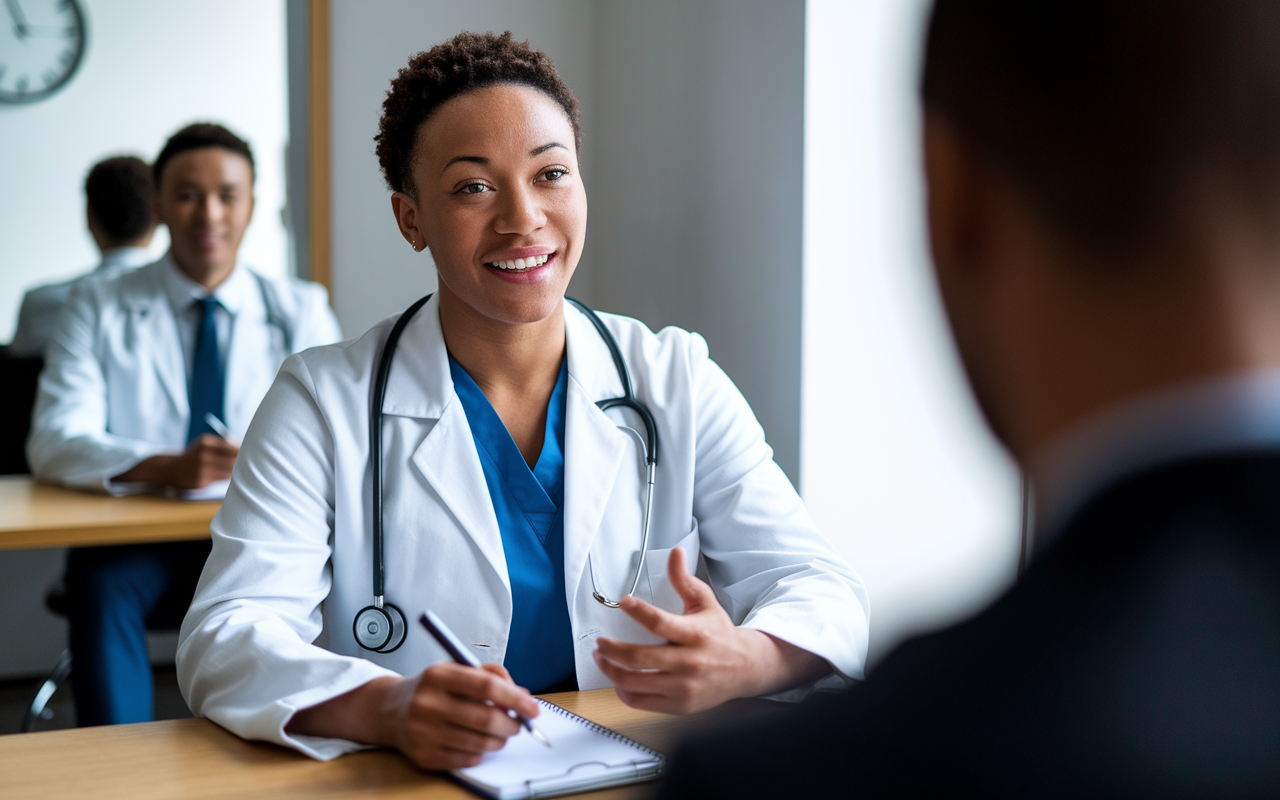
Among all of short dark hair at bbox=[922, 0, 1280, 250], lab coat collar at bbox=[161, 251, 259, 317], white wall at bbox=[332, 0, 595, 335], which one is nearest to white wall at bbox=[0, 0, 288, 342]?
white wall at bbox=[332, 0, 595, 335]

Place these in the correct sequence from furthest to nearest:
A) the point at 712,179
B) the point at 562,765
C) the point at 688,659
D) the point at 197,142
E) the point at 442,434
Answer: the point at 197,142
the point at 712,179
the point at 442,434
the point at 688,659
the point at 562,765

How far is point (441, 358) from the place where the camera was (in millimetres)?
1369

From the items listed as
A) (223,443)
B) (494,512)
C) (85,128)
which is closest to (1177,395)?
(494,512)

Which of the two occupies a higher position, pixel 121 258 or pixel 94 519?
pixel 121 258

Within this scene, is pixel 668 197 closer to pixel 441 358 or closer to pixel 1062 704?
pixel 441 358

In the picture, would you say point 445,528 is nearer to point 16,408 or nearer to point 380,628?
point 380,628

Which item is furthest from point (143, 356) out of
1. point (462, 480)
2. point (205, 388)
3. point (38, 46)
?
point (38, 46)

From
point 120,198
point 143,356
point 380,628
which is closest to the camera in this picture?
point 380,628

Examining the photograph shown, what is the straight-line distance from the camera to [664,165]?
271cm

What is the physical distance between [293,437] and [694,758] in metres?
1.00

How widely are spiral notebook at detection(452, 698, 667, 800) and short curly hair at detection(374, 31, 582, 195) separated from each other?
2.66ft

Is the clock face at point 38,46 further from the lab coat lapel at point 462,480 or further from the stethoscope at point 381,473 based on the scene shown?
the lab coat lapel at point 462,480

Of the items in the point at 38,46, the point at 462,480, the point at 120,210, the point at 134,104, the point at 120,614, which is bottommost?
the point at 120,614

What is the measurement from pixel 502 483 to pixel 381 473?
159 mm
